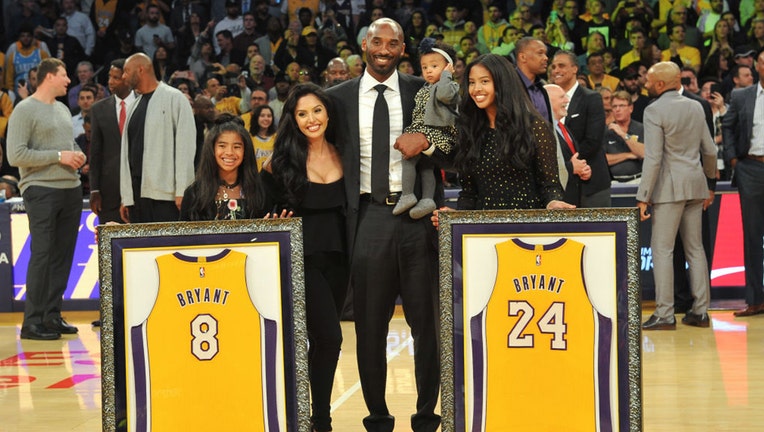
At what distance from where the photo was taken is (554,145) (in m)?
4.63

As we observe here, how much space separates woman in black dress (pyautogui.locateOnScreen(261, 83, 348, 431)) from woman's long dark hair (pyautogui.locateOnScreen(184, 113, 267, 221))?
3.0 inches

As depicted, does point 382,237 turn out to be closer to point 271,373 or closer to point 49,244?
point 271,373

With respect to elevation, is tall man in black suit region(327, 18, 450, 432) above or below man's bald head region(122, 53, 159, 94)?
below

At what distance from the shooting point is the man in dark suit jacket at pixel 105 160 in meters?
8.31

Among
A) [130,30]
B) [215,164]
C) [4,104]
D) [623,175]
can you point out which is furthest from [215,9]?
[215,164]

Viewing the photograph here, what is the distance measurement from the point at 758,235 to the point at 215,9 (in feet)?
28.9

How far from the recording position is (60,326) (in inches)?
337

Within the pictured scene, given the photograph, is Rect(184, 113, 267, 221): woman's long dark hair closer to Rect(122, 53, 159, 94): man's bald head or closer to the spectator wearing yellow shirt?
Rect(122, 53, 159, 94): man's bald head

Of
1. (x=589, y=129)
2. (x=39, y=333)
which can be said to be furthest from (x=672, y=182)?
(x=39, y=333)

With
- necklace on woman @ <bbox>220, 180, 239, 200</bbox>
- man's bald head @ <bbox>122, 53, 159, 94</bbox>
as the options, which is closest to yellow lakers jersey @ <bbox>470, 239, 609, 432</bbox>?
necklace on woman @ <bbox>220, 180, 239, 200</bbox>

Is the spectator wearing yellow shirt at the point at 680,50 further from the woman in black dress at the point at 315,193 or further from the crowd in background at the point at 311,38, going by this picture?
the woman in black dress at the point at 315,193

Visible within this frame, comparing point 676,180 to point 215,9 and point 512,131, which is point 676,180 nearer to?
point 512,131

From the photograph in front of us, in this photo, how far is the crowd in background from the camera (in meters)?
12.5

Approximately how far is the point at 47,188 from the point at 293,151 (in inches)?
156
